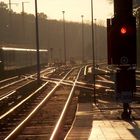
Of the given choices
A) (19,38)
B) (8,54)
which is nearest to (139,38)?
(8,54)

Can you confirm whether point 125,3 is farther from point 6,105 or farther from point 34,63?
point 34,63

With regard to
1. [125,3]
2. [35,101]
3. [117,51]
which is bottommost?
[35,101]

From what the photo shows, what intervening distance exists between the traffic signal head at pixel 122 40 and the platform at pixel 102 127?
1.82 meters

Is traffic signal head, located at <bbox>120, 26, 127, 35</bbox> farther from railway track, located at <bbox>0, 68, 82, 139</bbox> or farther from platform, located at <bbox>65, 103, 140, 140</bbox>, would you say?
railway track, located at <bbox>0, 68, 82, 139</bbox>

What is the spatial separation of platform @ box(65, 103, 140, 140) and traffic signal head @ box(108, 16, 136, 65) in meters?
1.82

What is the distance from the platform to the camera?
14195mm

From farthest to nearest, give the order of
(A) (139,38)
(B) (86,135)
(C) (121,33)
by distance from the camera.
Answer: (A) (139,38)
(C) (121,33)
(B) (86,135)

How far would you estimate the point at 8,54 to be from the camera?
50.3 meters

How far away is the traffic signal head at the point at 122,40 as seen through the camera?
51.9ft

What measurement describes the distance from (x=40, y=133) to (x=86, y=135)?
1950mm

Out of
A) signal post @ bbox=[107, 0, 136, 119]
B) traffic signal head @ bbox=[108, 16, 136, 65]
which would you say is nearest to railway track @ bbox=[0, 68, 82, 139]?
signal post @ bbox=[107, 0, 136, 119]

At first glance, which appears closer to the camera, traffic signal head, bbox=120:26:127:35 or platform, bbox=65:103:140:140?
platform, bbox=65:103:140:140

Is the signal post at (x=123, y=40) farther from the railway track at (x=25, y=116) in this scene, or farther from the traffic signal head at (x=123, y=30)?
the railway track at (x=25, y=116)

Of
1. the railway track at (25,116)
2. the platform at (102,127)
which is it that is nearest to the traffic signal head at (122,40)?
the platform at (102,127)
